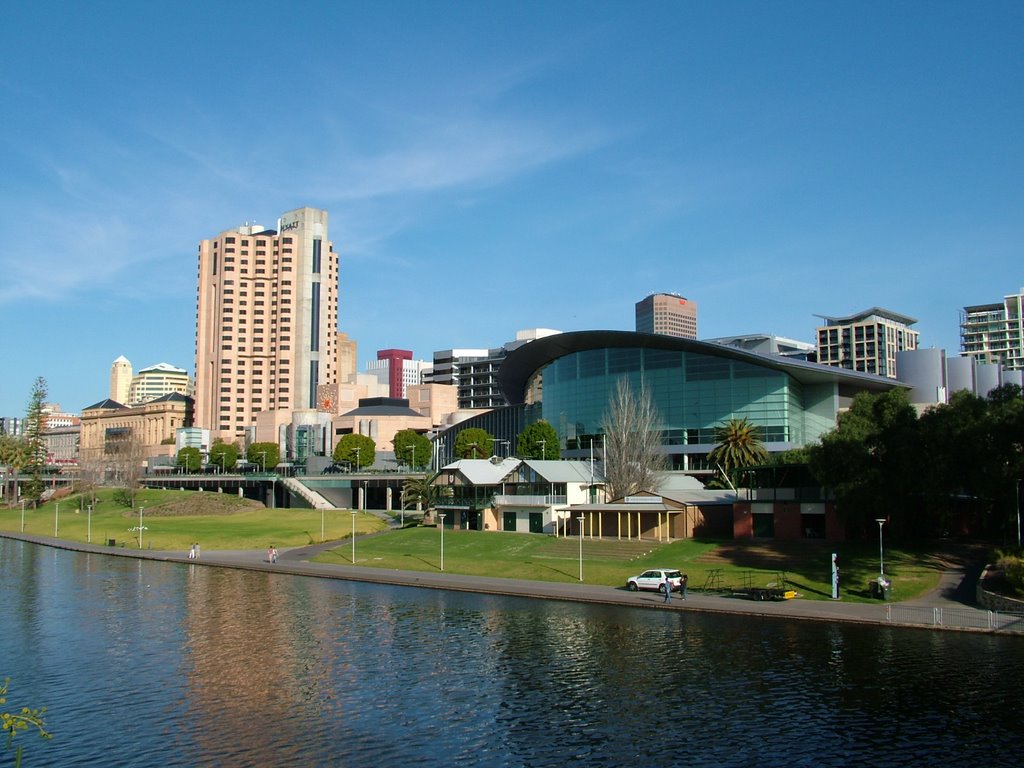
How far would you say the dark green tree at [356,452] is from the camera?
17600 centimetres

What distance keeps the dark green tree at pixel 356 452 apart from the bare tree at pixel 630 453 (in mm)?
77885

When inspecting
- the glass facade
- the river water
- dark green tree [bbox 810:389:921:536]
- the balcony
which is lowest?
the river water

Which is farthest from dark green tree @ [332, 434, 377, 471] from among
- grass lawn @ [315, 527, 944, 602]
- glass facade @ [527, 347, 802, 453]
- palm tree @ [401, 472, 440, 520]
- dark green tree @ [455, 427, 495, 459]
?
grass lawn @ [315, 527, 944, 602]

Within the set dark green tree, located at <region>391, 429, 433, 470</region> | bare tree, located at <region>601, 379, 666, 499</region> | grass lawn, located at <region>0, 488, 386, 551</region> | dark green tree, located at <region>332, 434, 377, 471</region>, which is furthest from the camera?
Result: dark green tree, located at <region>332, 434, 377, 471</region>

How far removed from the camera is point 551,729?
3316 cm

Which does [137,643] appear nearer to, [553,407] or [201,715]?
[201,715]

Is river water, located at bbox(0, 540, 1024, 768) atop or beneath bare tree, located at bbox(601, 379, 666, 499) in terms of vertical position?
beneath

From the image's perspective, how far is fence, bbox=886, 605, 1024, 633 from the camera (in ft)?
155

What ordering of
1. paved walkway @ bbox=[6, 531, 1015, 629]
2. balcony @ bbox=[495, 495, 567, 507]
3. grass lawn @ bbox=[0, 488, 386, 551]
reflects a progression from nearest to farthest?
paved walkway @ bbox=[6, 531, 1015, 629], balcony @ bbox=[495, 495, 567, 507], grass lawn @ bbox=[0, 488, 386, 551]

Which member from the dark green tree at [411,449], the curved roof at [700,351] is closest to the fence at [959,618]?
the curved roof at [700,351]

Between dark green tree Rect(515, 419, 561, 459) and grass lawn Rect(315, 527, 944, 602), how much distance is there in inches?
1447

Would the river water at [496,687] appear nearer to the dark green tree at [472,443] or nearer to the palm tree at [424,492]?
the palm tree at [424,492]

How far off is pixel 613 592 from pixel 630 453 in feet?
132

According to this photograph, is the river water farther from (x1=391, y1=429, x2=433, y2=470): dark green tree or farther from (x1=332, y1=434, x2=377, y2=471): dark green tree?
(x1=332, y1=434, x2=377, y2=471): dark green tree
